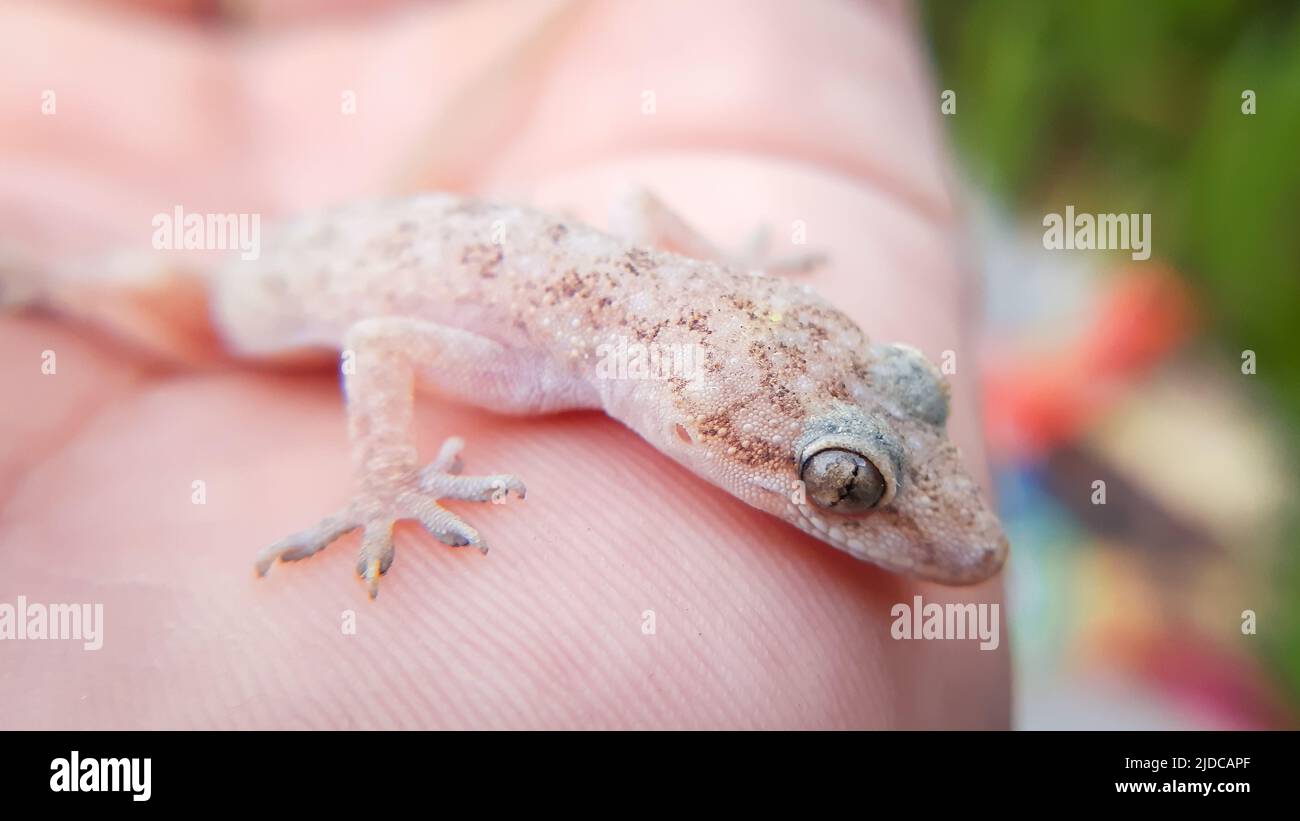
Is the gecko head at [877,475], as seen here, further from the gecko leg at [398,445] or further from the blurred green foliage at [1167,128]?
the blurred green foliage at [1167,128]

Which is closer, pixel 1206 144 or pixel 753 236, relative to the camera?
pixel 753 236

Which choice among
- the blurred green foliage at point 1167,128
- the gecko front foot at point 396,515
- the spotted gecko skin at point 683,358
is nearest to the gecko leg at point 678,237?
the spotted gecko skin at point 683,358

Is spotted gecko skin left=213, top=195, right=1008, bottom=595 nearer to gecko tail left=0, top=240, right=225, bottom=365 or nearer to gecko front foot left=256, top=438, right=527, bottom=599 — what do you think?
gecko front foot left=256, top=438, right=527, bottom=599

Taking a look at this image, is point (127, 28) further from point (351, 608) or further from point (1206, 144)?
point (1206, 144)

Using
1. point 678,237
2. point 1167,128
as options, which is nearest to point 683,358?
point 678,237

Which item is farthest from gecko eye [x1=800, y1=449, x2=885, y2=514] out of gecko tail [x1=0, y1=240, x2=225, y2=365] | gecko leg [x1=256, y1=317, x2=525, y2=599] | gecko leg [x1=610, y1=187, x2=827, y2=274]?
gecko tail [x1=0, y1=240, x2=225, y2=365]
